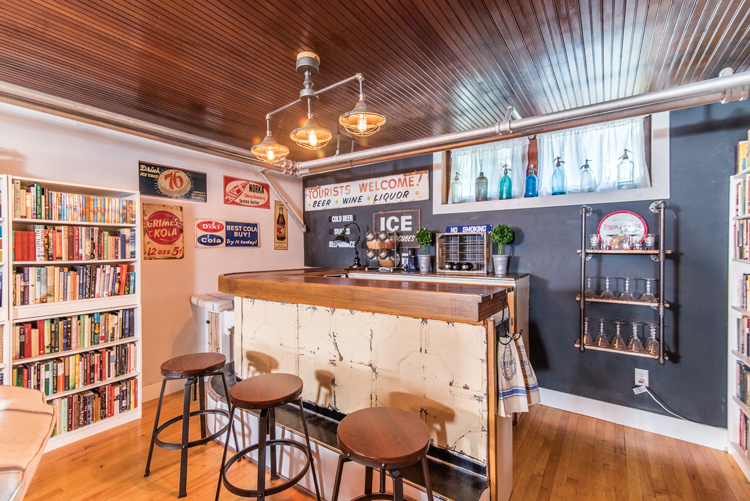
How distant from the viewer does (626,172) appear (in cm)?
296

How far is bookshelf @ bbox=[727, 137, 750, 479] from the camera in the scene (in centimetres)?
223

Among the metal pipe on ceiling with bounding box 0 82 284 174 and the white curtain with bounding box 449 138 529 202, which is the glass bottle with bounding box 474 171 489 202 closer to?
the white curtain with bounding box 449 138 529 202

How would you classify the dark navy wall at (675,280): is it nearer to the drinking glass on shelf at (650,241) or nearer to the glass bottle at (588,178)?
the drinking glass on shelf at (650,241)

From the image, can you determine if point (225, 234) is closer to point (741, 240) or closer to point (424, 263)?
point (424, 263)

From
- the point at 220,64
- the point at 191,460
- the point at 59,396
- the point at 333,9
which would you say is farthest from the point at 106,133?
the point at 191,460

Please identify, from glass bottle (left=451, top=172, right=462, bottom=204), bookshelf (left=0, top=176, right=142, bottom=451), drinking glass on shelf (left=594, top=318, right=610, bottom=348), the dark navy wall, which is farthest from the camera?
glass bottle (left=451, top=172, right=462, bottom=204)

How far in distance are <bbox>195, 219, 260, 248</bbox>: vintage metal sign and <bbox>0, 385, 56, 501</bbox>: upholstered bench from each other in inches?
137

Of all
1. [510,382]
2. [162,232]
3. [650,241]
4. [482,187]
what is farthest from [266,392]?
[650,241]

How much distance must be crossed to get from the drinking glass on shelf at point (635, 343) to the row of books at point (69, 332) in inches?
167

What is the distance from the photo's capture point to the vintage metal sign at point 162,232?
3418mm

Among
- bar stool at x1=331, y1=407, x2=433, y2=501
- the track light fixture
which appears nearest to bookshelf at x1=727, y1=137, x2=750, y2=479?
bar stool at x1=331, y1=407, x2=433, y2=501

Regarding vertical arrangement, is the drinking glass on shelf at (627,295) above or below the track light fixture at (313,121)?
below

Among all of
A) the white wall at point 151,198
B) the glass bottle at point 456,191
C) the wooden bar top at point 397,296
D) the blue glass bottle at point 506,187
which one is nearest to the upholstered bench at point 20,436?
the wooden bar top at point 397,296

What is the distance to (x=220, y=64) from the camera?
7.13ft
